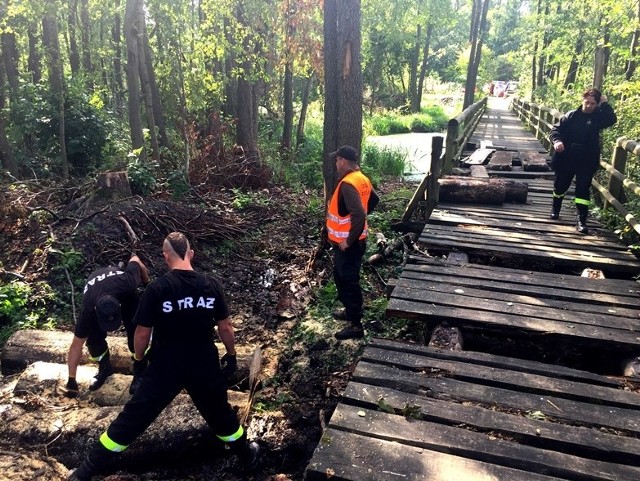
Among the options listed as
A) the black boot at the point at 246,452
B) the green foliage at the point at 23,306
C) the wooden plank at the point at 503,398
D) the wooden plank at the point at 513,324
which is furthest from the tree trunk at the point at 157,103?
the wooden plank at the point at 503,398

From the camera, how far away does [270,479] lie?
368 centimetres

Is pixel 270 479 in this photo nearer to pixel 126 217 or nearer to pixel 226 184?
pixel 126 217

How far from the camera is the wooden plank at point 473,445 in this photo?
2.81m

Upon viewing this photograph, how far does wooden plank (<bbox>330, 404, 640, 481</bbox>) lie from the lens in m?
2.81

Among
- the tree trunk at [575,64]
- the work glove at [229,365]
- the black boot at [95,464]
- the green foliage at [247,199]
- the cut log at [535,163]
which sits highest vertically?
the tree trunk at [575,64]

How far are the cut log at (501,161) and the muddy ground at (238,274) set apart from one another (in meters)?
3.06

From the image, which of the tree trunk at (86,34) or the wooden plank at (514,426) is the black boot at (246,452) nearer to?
the wooden plank at (514,426)

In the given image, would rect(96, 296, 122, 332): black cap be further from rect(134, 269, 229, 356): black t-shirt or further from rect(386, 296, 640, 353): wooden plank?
rect(386, 296, 640, 353): wooden plank

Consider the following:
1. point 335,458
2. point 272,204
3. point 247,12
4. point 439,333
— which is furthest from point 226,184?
point 335,458

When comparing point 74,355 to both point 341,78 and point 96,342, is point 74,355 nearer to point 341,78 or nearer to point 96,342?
point 96,342

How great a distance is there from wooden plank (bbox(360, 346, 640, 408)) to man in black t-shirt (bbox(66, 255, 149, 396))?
2314mm

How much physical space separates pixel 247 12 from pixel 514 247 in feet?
31.7

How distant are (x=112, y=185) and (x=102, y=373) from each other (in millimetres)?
4737

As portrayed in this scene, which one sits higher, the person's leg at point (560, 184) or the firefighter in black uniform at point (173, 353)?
the person's leg at point (560, 184)
